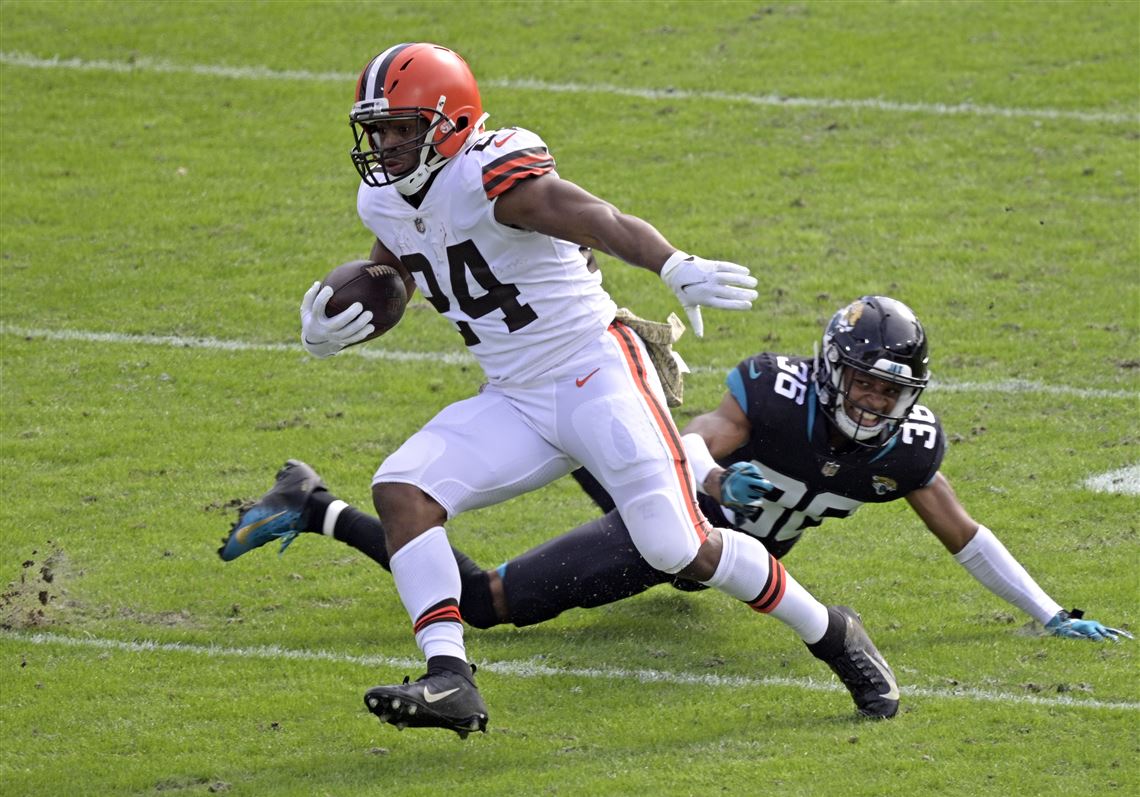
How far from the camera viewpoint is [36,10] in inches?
436

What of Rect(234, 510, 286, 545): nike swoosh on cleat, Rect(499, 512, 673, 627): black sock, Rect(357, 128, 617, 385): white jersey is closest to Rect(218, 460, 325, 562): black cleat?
Rect(234, 510, 286, 545): nike swoosh on cleat

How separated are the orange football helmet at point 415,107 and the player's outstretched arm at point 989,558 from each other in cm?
184

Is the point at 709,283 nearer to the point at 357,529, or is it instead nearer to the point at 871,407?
the point at 871,407

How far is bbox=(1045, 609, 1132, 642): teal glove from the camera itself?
203 inches

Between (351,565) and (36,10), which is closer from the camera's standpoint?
(351,565)

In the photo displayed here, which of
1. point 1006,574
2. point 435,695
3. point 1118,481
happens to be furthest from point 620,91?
point 435,695

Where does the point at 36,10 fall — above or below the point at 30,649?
above

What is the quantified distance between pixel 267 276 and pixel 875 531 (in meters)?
3.62

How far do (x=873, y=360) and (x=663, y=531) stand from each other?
913mm

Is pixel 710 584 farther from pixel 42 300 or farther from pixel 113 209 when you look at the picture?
pixel 113 209

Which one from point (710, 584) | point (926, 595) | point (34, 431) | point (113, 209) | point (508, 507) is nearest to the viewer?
point (710, 584)

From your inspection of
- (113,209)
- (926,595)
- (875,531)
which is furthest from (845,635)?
(113,209)

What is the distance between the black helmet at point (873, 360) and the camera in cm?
498

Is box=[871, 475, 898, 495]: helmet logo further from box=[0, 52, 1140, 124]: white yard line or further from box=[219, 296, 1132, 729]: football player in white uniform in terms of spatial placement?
box=[0, 52, 1140, 124]: white yard line
